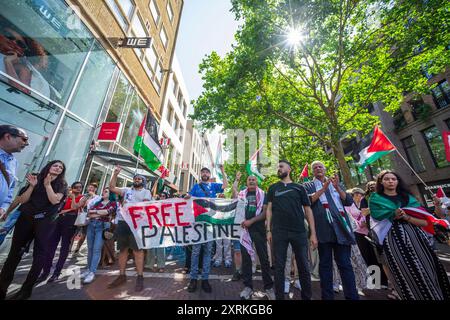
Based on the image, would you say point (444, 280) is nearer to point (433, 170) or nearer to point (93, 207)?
point (93, 207)

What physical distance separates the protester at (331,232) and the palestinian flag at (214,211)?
1.66 meters

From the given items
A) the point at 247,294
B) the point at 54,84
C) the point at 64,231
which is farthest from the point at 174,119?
the point at 247,294

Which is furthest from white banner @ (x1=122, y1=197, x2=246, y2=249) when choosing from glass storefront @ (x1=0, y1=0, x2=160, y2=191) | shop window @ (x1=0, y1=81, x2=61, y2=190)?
glass storefront @ (x1=0, y1=0, x2=160, y2=191)

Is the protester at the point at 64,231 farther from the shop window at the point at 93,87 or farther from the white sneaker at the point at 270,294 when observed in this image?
the shop window at the point at 93,87

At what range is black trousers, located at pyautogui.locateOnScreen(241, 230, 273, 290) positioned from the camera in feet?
10.8

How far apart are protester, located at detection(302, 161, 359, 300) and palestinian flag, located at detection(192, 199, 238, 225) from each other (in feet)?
5.45

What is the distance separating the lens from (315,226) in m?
3.12

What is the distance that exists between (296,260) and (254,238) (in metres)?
0.94

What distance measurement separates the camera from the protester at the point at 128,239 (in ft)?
11.4

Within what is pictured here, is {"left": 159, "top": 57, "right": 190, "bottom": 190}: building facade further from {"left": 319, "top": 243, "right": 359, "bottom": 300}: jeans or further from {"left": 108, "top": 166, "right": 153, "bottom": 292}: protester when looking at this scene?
{"left": 319, "top": 243, "right": 359, "bottom": 300}: jeans

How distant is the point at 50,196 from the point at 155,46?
569 inches

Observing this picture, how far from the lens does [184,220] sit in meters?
4.08

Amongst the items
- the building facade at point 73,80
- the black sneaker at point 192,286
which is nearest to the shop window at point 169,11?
the building facade at point 73,80

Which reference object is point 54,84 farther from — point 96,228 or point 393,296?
point 393,296
